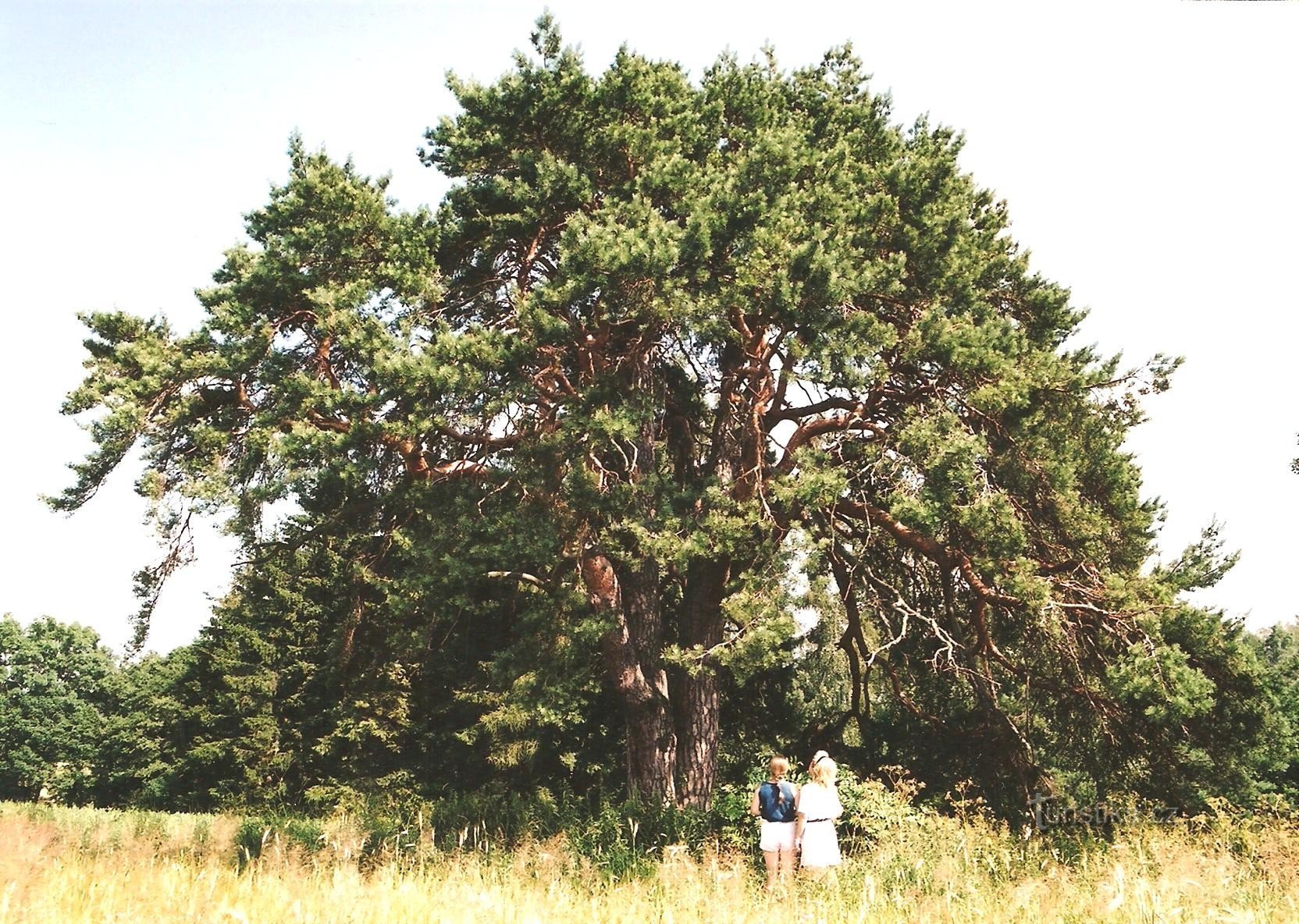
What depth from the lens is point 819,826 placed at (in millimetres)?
7000

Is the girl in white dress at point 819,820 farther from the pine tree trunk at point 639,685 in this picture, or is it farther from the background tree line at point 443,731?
the pine tree trunk at point 639,685

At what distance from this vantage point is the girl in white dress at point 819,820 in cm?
689

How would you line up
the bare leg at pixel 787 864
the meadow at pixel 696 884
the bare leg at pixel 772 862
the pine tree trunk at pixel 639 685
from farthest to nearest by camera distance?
the pine tree trunk at pixel 639 685 < the bare leg at pixel 772 862 < the bare leg at pixel 787 864 < the meadow at pixel 696 884

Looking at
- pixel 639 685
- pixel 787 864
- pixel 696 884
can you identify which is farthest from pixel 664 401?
pixel 696 884

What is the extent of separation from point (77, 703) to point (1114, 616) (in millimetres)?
62050

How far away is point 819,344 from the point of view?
372 inches

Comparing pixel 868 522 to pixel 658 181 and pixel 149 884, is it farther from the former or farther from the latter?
pixel 149 884

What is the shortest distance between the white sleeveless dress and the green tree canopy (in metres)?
2.35

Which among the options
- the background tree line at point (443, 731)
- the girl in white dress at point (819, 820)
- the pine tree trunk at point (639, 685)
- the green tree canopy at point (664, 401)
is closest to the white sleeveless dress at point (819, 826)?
the girl in white dress at point (819, 820)

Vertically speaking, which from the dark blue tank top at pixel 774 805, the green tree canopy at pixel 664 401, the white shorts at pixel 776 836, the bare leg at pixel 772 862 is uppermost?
the green tree canopy at pixel 664 401

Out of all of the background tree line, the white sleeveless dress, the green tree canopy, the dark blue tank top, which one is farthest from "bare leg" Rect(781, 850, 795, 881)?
the background tree line

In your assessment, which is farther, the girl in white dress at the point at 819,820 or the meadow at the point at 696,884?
the girl in white dress at the point at 819,820

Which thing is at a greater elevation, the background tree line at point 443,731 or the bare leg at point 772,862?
the background tree line at point 443,731

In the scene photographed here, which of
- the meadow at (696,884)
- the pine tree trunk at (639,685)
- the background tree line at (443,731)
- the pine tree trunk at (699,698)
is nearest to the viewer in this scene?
the meadow at (696,884)
